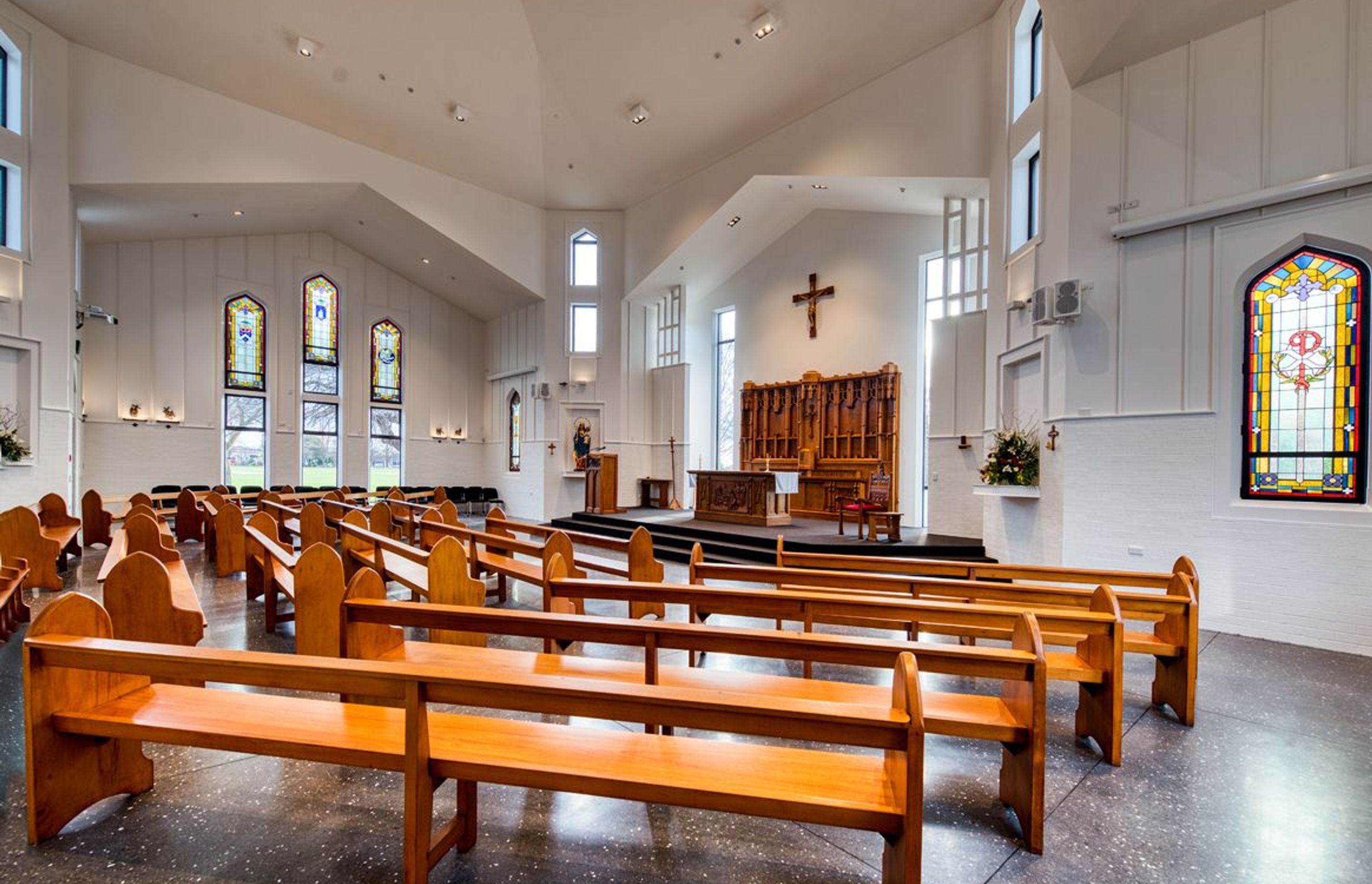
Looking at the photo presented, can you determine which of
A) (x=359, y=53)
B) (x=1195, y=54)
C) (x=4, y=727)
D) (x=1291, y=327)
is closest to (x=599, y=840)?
(x=4, y=727)

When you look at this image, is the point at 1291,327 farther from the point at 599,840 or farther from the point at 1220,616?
the point at 599,840

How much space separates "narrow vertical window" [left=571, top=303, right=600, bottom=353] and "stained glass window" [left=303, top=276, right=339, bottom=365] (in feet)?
15.5

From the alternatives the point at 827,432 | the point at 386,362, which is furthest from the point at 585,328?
the point at 827,432

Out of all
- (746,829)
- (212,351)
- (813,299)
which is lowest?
(746,829)

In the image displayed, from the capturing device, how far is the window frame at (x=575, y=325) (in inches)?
450

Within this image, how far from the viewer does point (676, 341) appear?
11258 mm

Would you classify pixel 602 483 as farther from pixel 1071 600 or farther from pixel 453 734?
pixel 453 734

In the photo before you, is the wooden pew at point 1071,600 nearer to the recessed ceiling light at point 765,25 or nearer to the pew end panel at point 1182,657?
the pew end panel at point 1182,657

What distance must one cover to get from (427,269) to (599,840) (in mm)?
12264

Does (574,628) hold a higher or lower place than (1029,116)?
→ lower

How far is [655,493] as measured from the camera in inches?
451

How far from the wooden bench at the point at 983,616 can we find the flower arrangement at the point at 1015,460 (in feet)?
10.5

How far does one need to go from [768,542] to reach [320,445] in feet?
31.1

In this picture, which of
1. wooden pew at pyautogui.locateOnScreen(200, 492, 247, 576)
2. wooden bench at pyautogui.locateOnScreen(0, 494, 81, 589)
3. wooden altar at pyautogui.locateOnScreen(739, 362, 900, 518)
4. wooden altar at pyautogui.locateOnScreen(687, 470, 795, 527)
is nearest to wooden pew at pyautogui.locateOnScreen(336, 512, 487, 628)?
wooden pew at pyautogui.locateOnScreen(200, 492, 247, 576)
